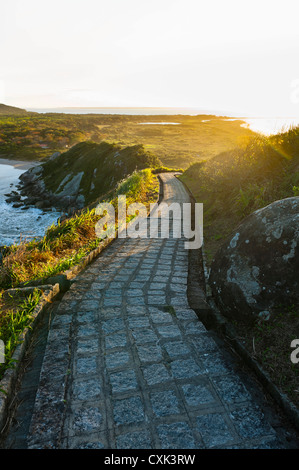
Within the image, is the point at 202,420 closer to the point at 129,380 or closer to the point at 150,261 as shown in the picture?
the point at 129,380

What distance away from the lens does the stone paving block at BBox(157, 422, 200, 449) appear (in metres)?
2.47

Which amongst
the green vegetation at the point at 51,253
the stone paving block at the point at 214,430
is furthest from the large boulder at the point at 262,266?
the green vegetation at the point at 51,253

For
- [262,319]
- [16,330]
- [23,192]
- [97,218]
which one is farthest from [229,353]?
[23,192]

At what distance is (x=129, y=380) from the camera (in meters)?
3.19

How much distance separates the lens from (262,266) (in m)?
3.75

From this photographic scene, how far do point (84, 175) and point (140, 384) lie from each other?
31394 mm

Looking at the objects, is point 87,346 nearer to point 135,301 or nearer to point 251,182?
point 135,301

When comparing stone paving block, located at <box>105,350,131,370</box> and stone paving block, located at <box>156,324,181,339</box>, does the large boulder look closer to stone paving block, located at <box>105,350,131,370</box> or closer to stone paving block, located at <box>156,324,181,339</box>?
stone paving block, located at <box>156,324,181,339</box>

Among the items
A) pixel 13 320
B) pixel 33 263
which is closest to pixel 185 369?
pixel 13 320

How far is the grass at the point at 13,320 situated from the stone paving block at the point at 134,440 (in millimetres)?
1517

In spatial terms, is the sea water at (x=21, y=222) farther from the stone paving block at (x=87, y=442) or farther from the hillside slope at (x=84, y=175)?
the stone paving block at (x=87, y=442)

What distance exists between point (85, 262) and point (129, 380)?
12.2 feet

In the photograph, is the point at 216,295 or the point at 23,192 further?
the point at 23,192

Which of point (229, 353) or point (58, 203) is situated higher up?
point (229, 353)
